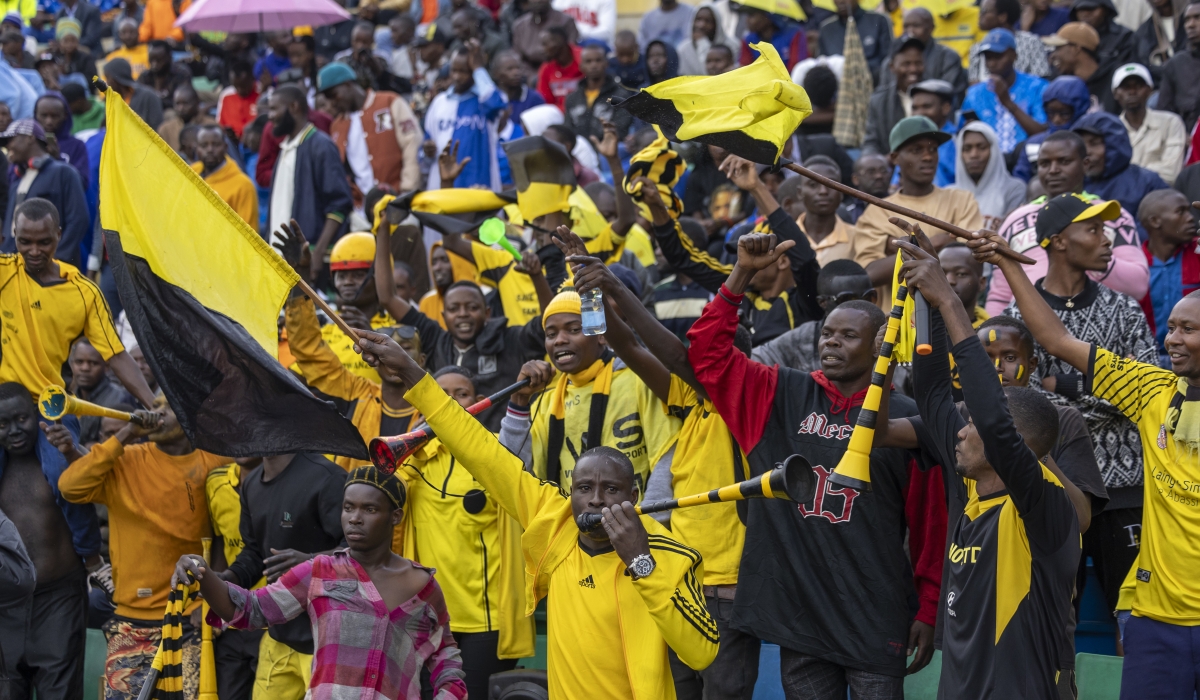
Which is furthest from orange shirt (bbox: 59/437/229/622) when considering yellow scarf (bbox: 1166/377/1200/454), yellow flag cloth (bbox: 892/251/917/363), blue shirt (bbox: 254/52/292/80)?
blue shirt (bbox: 254/52/292/80)

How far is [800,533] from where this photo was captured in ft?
18.3

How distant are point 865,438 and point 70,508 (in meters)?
5.17

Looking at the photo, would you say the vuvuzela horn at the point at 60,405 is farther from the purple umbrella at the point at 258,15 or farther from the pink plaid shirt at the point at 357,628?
the purple umbrella at the point at 258,15

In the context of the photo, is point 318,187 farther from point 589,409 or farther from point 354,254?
point 589,409

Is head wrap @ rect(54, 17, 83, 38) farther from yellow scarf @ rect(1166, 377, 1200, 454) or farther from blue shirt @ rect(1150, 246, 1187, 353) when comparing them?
yellow scarf @ rect(1166, 377, 1200, 454)

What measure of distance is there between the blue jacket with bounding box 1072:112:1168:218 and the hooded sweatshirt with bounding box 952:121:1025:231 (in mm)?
559

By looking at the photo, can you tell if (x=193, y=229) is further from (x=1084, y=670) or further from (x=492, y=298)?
(x=1084, y=670)

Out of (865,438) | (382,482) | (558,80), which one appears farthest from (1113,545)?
(558,80)

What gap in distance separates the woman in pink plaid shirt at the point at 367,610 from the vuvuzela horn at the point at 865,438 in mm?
2359

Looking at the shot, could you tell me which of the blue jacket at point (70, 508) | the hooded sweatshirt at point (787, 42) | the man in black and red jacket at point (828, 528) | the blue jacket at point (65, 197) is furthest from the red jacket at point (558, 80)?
the man in black and red jacket at point (828, 528)

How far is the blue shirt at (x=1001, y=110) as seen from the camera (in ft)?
36.7

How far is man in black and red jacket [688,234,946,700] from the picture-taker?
541 cm

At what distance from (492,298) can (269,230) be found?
423cm

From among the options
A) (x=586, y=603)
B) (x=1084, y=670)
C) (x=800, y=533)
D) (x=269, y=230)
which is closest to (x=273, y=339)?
(x=586, y=603)
